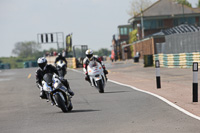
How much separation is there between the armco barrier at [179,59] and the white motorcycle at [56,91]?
749 inches

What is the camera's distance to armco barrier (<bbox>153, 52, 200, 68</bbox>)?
2982 centimetres

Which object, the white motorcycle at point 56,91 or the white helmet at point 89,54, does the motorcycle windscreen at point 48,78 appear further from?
the white helmet at point 89,54

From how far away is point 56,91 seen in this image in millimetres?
11023

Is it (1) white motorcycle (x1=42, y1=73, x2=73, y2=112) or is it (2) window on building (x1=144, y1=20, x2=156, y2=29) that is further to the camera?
(2) window on building (x1=144, y1=20, x2=156, y2=29)

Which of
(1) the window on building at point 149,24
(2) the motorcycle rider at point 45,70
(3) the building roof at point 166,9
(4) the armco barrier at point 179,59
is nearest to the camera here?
(2) the motorcycle rider at point 45,70

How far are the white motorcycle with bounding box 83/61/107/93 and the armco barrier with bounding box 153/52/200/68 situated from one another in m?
13.6

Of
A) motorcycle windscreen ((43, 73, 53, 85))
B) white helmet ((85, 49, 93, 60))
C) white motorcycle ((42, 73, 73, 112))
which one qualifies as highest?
white helmet ((85, 49, 93, 60))

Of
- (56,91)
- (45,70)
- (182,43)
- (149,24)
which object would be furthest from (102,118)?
(149,24)

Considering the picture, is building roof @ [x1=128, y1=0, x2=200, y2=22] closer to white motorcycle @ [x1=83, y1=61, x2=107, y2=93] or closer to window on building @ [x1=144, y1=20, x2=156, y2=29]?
window on building @ [x1=144, y1=20, x2=156, y2=29]

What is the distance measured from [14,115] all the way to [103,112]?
82.6 inches

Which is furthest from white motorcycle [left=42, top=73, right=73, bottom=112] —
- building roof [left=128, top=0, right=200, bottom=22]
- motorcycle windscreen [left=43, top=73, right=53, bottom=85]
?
building roof [left=128, top=0, right=200, bottom=22]

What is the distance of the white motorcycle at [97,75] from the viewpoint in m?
16.4

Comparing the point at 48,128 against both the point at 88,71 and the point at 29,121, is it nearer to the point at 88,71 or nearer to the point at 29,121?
the point at 29,121

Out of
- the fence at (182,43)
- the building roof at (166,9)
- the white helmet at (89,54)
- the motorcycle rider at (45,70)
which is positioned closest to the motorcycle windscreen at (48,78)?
the motorcycle rider at (45,70)
